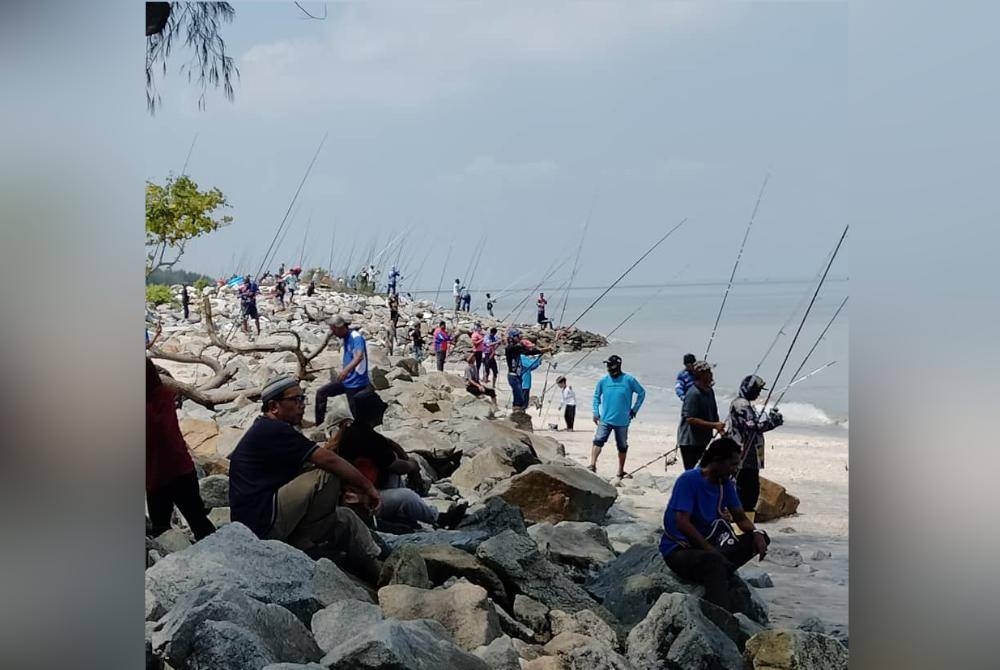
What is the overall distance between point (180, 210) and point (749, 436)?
9.53ft

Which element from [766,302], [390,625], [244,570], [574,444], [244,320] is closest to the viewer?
[390,625]

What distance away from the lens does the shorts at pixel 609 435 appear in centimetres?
445

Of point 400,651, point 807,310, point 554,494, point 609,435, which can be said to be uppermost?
point 807,310

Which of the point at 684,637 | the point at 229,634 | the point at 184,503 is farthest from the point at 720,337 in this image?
the point at 184,503

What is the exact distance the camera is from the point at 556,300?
4660mm

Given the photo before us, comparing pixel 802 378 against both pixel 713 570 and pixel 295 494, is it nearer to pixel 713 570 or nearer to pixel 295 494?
pixel 713 570

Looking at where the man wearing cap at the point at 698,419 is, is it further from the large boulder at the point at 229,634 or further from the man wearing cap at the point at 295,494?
the large boulder at the point at 229,634

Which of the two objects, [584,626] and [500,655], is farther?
[584,626]

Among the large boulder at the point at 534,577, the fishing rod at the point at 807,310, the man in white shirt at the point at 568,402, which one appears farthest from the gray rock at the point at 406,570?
the fishing rod at the point at 807,310

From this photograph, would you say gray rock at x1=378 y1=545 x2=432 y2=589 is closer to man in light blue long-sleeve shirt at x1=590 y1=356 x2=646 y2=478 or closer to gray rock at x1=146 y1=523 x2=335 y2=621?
gray rock at x1=146 y1=523 x2=335 y2=621

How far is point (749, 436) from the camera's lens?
4254mm

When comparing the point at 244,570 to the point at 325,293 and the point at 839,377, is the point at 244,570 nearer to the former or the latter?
the point at 325,293
